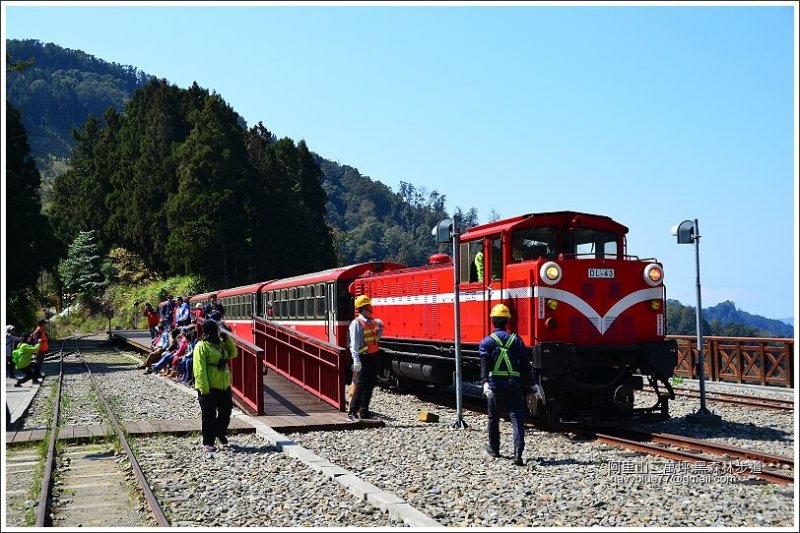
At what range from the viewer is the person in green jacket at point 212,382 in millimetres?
10961

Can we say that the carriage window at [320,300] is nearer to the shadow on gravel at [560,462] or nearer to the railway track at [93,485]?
the railway track at [93,485]

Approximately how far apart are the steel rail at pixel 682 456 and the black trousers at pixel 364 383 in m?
3.76

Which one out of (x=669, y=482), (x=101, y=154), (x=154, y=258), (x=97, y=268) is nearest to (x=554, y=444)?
(x=669, y=482)

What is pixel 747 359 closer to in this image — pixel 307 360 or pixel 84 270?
pixel 307 360

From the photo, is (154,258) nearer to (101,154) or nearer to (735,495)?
(101,154)

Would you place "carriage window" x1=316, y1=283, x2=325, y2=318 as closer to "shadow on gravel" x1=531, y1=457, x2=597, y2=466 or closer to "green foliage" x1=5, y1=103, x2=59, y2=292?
"shadow on gravel" x1=531, y1=457, x2=597, y2=466

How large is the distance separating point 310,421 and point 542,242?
15.2ft

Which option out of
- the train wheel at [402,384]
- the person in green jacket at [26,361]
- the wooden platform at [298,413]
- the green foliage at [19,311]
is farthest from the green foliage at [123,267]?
the train wheel at [402,384]

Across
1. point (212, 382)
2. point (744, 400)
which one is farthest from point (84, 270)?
point (212, 382)

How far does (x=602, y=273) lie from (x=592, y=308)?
1.90 feet

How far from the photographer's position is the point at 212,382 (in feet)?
36.3

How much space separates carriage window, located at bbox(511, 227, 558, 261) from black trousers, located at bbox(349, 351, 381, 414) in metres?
2.85

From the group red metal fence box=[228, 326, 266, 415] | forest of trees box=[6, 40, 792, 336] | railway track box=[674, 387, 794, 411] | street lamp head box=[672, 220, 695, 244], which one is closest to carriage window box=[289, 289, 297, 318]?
red metal fence box=[228, 326, 266, 415]

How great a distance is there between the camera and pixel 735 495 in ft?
26.1
